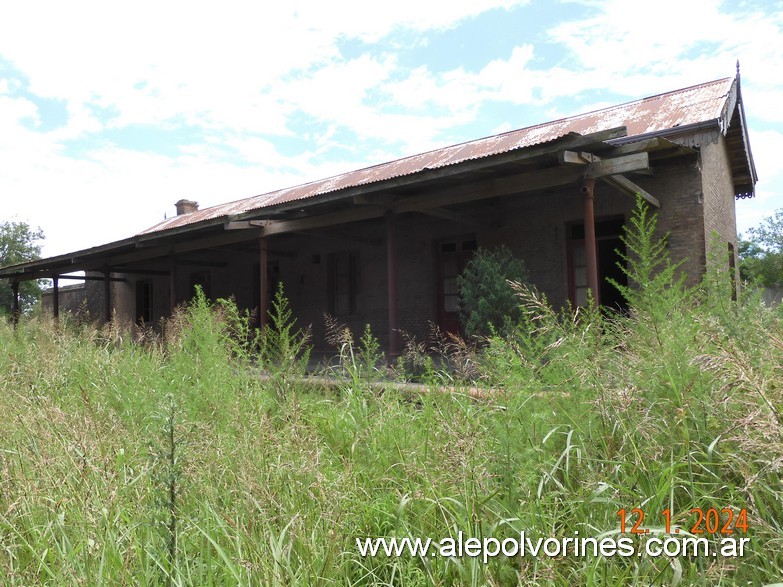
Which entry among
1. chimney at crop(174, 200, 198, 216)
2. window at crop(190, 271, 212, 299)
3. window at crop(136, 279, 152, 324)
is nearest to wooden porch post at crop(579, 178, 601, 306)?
window at crop(190, 271, 212, 299)

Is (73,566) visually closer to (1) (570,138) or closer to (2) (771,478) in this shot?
(2) (771,478)

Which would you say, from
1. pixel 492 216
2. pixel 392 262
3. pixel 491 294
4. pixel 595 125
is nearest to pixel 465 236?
pixel 492 216

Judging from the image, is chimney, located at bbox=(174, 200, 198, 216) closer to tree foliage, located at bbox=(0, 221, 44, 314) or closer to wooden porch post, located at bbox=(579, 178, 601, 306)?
tree foliage, located at bbox=(0, 221, 44, 314)

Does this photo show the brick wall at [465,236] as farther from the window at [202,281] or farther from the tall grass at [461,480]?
the tall grass at [461,480]

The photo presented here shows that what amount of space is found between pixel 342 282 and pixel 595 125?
6.77 m

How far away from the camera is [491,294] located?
818cm

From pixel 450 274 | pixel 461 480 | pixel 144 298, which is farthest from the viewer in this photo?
pixel 144 298

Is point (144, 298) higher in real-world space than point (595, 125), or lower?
lower

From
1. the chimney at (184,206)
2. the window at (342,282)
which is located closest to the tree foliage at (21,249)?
the chimney at (184,206)

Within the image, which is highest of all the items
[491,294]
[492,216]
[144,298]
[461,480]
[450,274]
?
[492,216]

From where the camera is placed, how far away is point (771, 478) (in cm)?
206

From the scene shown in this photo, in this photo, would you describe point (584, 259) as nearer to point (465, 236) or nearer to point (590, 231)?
point (465, 236)

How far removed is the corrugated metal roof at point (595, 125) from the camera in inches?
344

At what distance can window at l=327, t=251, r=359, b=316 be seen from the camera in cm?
1355
